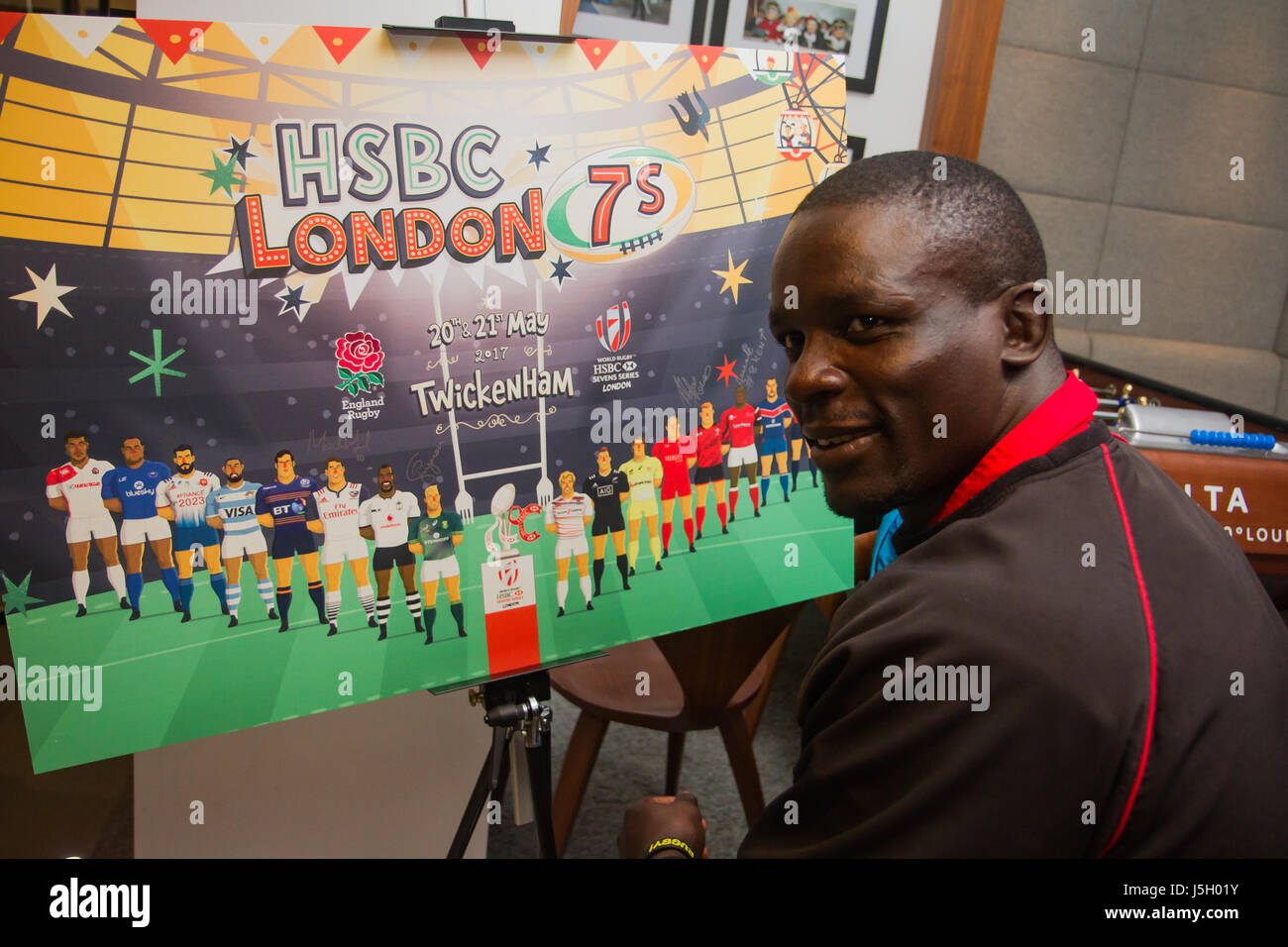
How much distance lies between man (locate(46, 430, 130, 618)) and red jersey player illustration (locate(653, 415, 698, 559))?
2.68 feet

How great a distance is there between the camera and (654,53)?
1431 millimetres

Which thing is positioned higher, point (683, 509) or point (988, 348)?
point (988, 348)

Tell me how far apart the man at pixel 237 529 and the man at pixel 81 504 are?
0.13 metres

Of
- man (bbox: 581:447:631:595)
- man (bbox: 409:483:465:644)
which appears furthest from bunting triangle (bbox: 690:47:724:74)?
man (bbox: 409:483:465:644)

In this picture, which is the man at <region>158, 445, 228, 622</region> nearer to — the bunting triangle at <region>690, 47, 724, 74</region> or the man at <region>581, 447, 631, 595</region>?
the man at <region>581, 447, 631, 595</region>

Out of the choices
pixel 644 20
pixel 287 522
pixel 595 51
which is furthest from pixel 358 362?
pixel 644 20

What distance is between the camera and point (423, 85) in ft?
4.18

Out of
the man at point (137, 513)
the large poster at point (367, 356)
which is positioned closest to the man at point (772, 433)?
the large poster at point (367, 356)

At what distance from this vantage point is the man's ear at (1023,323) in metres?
→ 0.99

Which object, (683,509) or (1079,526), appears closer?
(1079,526)

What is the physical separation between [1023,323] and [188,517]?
1102 mm
